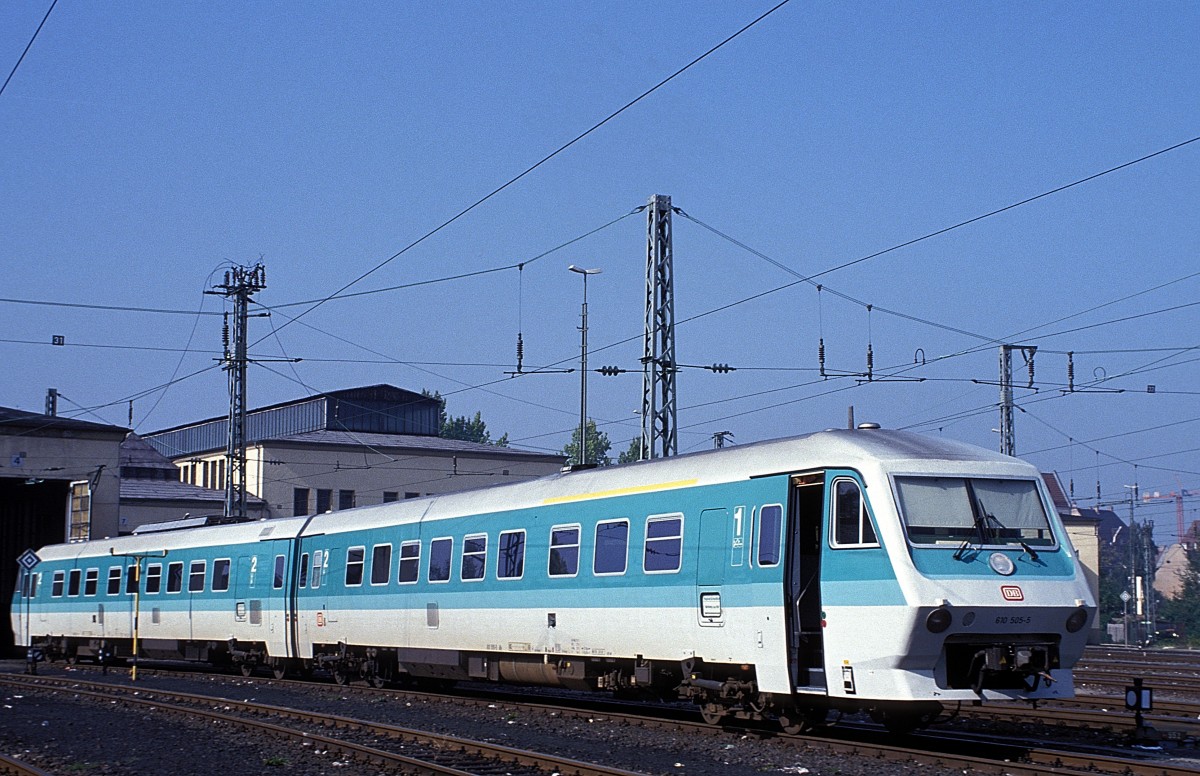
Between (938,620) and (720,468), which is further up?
(720,468)

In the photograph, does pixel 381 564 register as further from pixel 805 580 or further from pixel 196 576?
pixel 805 580

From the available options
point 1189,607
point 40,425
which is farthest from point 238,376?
point 1189,607

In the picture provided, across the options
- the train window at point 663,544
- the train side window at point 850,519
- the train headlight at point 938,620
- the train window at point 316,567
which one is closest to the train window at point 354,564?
the train window at point 316,567

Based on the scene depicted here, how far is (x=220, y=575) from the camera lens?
100 feet

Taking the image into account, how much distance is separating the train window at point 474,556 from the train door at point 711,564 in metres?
5.75

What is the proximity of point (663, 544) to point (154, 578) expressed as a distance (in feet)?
63.9

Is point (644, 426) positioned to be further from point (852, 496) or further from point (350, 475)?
point (350, 475)

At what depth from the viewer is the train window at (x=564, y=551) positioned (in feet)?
64.4

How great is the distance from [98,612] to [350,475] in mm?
35523

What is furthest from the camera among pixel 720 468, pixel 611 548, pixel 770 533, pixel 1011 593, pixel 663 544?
pixel 611 548

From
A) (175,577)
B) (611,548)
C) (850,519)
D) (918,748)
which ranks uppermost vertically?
(850,519)

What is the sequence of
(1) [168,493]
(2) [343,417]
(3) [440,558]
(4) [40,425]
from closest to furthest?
(3) [440,558] → (4) [40,425] → (1) [168,493] → (2) [343,417]

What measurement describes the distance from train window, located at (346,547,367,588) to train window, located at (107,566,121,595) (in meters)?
11.3

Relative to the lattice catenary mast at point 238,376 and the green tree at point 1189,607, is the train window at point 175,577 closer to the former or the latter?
the lattice catenary mast at point 238,376
